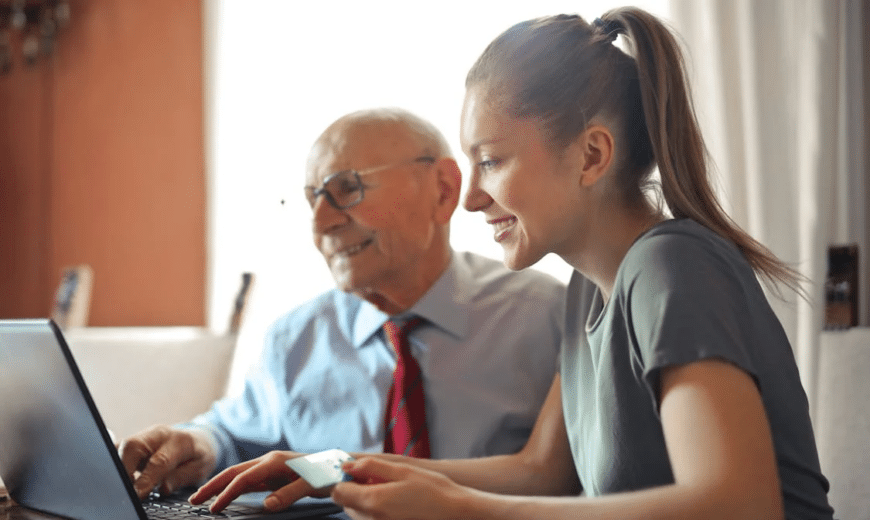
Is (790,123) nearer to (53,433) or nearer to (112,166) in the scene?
(53,433)

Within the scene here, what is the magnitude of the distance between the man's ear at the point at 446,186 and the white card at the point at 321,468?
0.83 m

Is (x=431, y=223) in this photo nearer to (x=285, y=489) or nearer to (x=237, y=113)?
(x=285, y=489)

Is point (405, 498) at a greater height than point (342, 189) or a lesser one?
lesser

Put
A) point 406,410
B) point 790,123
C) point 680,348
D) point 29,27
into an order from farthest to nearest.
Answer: point 29,27, point 790,123, point 406,410, point 680,348

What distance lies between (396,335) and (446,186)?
1.06ft

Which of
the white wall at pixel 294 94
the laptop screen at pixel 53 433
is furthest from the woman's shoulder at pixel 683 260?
the white wall at pixel 294 94

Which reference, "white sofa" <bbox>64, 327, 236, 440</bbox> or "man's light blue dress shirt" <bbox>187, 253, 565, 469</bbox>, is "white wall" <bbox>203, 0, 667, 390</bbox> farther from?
"man's light blue dress shirt" <bbox>187, 253, 565, 469</bbox>

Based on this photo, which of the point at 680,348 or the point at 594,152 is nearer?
the point at 680,348

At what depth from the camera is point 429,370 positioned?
163 centimetres

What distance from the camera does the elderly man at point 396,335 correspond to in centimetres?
160

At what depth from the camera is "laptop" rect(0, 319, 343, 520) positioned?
925mm

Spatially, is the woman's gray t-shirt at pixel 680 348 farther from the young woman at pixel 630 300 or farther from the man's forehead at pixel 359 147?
the man's forehead at pixel 359 147

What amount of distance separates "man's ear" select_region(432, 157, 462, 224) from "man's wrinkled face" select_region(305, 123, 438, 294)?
1.2 inches

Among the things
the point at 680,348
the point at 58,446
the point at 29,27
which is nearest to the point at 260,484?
the point at 58,446
